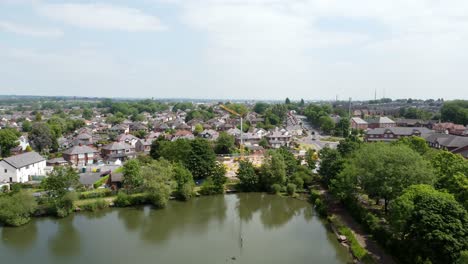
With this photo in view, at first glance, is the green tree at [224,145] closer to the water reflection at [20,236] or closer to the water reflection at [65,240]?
the water reflection at [65,240]

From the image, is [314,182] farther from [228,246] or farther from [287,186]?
[228,246]

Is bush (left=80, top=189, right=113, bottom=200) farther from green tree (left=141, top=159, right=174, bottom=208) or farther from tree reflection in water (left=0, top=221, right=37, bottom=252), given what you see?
tree reflection in water (left=0, top=221, right=37, bottom=252)

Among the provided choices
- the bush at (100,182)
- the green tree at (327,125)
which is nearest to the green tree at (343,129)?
the green tree at (327,125)

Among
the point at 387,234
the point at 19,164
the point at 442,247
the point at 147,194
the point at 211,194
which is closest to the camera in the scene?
the point at 442,247

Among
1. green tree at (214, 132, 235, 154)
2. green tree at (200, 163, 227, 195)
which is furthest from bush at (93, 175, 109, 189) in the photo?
green tree at (214, 132, 235, 154)

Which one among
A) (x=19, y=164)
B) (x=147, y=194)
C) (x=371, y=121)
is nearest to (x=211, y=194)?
(x=147, y=194)

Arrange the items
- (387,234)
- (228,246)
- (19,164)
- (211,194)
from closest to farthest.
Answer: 1. (387,234)
2. (228,246)
3. (211,194)
4. (19,164)

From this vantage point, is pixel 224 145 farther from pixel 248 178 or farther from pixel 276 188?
pixel 276 188

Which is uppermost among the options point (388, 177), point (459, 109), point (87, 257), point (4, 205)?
point (459, 109)
